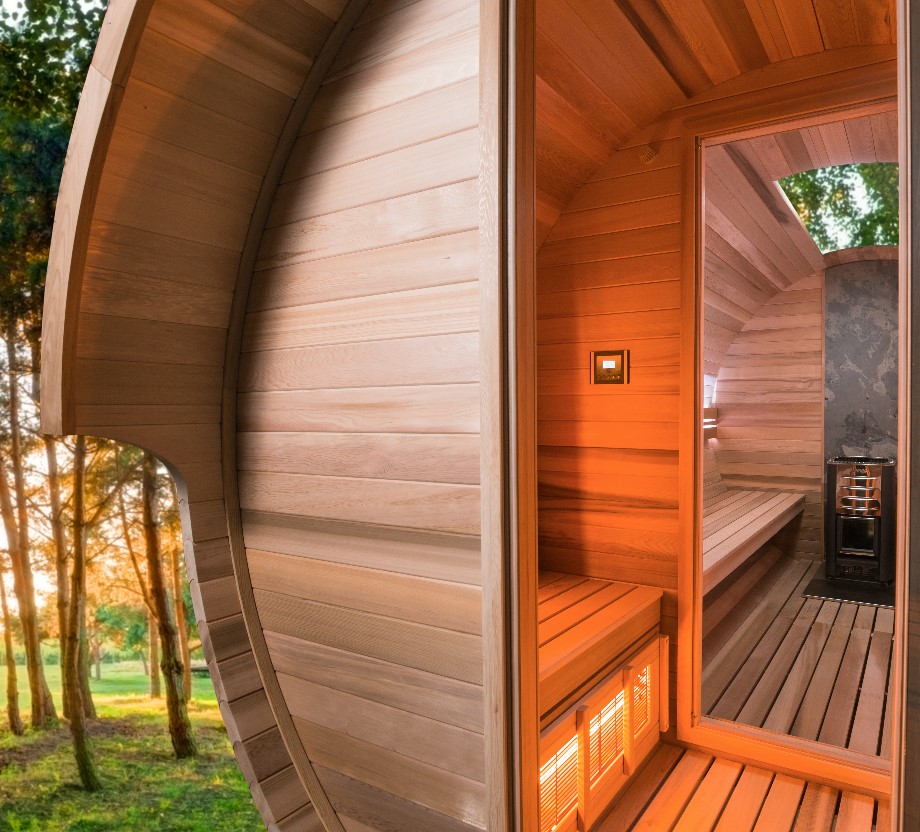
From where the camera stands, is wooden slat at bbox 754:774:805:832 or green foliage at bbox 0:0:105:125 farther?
green foliage at bbox 0:0:105:125

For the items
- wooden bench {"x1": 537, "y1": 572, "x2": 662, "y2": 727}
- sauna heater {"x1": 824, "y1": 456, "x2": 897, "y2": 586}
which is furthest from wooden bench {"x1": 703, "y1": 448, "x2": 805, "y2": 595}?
wooden bench {"x1": 537, "y1": 572, "x2": 662, "y2": 727}

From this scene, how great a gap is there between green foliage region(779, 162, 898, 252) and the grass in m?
6.61

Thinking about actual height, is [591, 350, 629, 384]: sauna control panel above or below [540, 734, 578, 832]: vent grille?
above

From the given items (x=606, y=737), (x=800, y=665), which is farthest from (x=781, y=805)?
(x=800, y=665)

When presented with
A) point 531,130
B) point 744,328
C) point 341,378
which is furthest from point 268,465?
point 744,328

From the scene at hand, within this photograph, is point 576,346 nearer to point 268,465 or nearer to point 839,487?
point 268,465

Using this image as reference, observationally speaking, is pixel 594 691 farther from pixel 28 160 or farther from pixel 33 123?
pixel 33 123

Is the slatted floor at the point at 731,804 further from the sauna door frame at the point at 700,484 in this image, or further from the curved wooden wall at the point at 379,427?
the curved wooden wall at the point at 379,427

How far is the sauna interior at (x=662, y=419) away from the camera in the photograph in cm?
210

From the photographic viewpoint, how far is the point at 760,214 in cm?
403

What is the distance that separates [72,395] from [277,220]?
0.71 metres

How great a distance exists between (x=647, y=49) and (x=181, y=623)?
402 cm

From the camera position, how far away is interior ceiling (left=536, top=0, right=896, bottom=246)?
202 centimetres

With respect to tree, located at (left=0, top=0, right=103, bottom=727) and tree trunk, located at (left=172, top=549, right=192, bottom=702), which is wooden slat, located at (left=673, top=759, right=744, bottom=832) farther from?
tree, located at (left=0, top=0, right=103, bottom=727)
